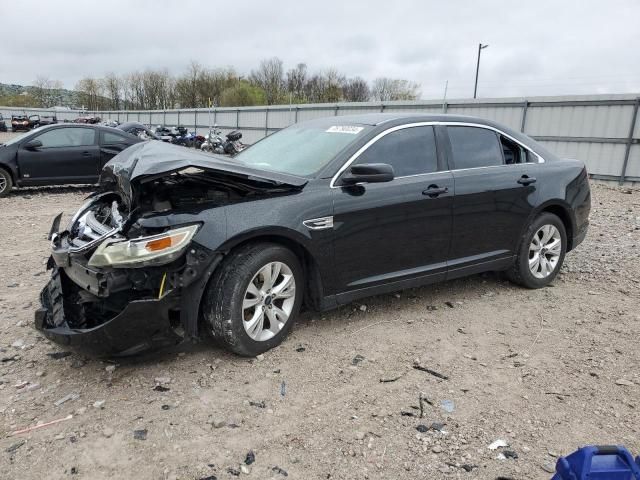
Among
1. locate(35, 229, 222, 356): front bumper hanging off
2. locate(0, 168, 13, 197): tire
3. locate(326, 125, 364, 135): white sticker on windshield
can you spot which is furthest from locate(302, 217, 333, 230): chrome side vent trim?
locate(0, 168, 13, 197): tire

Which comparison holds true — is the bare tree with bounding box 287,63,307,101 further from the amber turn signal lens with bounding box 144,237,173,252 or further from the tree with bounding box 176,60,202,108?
the amber turn signal lens with bounding box 144,237,173,252

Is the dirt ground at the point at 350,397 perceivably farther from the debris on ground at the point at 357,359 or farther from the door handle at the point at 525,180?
the door handle at the point at 525,180

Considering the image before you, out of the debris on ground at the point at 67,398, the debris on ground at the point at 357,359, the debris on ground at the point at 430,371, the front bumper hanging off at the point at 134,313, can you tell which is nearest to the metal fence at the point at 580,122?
the debris on ground at the point at 430,371

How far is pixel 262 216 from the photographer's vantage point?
334 cm

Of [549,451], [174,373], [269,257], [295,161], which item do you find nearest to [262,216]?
[269,257]

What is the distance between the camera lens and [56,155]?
10.1 metres

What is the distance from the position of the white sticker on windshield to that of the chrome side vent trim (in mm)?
841

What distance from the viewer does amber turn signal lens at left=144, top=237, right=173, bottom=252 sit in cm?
296

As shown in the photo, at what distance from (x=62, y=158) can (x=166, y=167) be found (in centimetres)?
829

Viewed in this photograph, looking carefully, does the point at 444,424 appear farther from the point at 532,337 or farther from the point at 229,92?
the point at 229,92

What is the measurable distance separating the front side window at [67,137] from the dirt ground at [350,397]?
6.52m

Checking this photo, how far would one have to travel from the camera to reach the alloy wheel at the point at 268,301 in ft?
11.1

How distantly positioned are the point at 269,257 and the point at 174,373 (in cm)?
97

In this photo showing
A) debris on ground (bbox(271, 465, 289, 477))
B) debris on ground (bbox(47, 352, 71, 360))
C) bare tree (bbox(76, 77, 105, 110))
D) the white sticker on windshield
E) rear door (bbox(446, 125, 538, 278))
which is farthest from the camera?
bare tree (bbox(76, 77, 105, 110))
